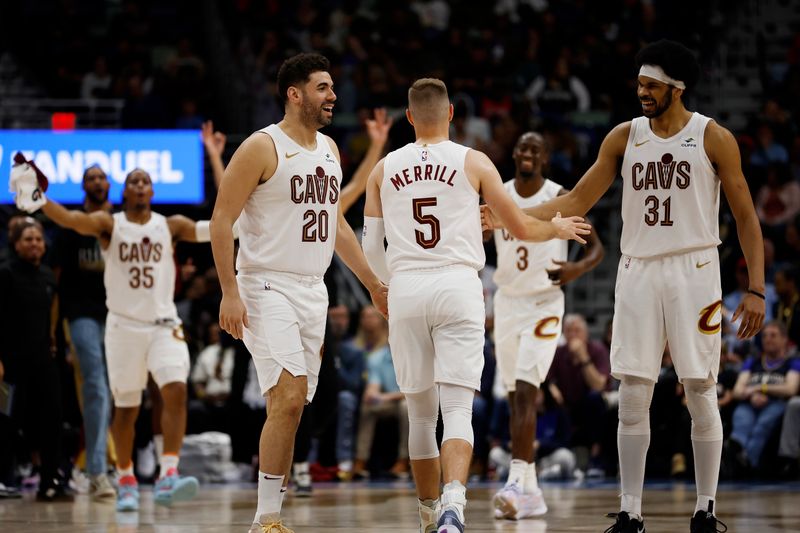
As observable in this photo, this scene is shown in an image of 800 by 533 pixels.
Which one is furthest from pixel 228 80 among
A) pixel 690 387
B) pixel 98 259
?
pixel 690 387

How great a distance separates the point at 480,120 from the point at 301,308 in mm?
10089

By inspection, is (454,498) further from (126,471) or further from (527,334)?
(126,471)

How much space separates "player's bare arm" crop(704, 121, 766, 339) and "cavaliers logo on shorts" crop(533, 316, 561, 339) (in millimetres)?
2221

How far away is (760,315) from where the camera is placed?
6.87m

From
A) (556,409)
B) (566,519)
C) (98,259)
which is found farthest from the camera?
(556,409)

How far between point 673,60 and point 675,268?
1.10 metres

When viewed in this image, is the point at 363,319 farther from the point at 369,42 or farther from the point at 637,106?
the point at 369,42

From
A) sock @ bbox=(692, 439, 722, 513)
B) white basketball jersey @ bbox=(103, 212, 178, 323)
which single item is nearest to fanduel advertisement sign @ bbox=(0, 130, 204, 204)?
white basketball jersey @ bbox=(103, 212, 178, 323)

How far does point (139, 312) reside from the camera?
31.4 feet

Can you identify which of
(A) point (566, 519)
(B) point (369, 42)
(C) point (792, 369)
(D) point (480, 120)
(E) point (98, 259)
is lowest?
Answer: (A) point (566, 519)

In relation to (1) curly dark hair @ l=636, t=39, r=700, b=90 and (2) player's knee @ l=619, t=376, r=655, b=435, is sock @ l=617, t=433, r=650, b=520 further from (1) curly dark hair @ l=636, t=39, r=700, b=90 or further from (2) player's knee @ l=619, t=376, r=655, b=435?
(1) curly dark hair @ l=636, t=39, r=700, b=90

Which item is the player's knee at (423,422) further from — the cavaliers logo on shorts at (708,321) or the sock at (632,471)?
the cavaliers logo on shorts at (708,321)

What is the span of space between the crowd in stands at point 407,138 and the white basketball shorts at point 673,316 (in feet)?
12.1

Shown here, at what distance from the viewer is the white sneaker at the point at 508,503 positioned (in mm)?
8258
